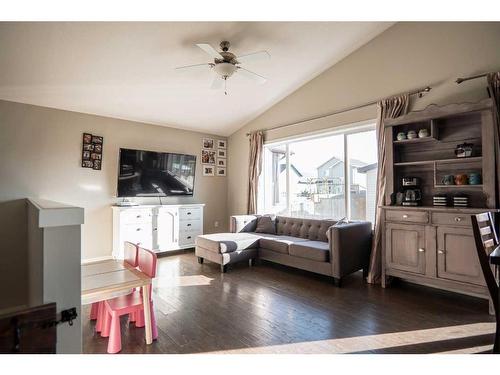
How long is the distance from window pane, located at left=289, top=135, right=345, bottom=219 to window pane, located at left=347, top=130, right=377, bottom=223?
0.53 ft

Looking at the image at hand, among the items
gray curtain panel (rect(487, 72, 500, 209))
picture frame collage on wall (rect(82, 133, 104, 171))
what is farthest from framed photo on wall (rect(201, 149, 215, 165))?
gray curtain panel (rect(487, 72, 500, 209))

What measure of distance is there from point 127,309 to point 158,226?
9.53 ft

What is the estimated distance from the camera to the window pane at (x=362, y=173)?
403cm

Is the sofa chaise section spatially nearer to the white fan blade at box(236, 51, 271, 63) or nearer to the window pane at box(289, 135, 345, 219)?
the window pane at box(289, 135, 345, 219)

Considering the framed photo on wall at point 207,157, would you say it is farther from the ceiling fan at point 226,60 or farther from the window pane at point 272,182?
the ceiling fan at point 226,60

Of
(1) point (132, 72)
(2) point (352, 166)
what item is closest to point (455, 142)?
(2) point (352, 166)

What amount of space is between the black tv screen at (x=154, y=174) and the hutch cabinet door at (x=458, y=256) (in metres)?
4.25

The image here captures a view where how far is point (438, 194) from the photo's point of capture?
327 centimetres

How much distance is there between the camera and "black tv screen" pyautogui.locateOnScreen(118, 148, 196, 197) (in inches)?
190

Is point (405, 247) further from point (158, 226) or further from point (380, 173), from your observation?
point (158, 226)

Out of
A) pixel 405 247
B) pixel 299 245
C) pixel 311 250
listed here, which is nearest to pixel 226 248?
pixel 299 245

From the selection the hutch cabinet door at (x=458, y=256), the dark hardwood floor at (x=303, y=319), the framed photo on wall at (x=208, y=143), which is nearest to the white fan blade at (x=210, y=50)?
the dark hardwood floor at (x=303, y=319)

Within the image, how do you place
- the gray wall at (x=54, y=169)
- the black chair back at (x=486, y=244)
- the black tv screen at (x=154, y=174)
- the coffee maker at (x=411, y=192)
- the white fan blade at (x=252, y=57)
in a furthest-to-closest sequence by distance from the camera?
the black tv screen at (x=154, y=174), the gray wall at (x=54, y=169), the coffee maker at (x=411, y=192), the white fan blade at (x=252, y=57), the black chair back at (x=486, y=244)
